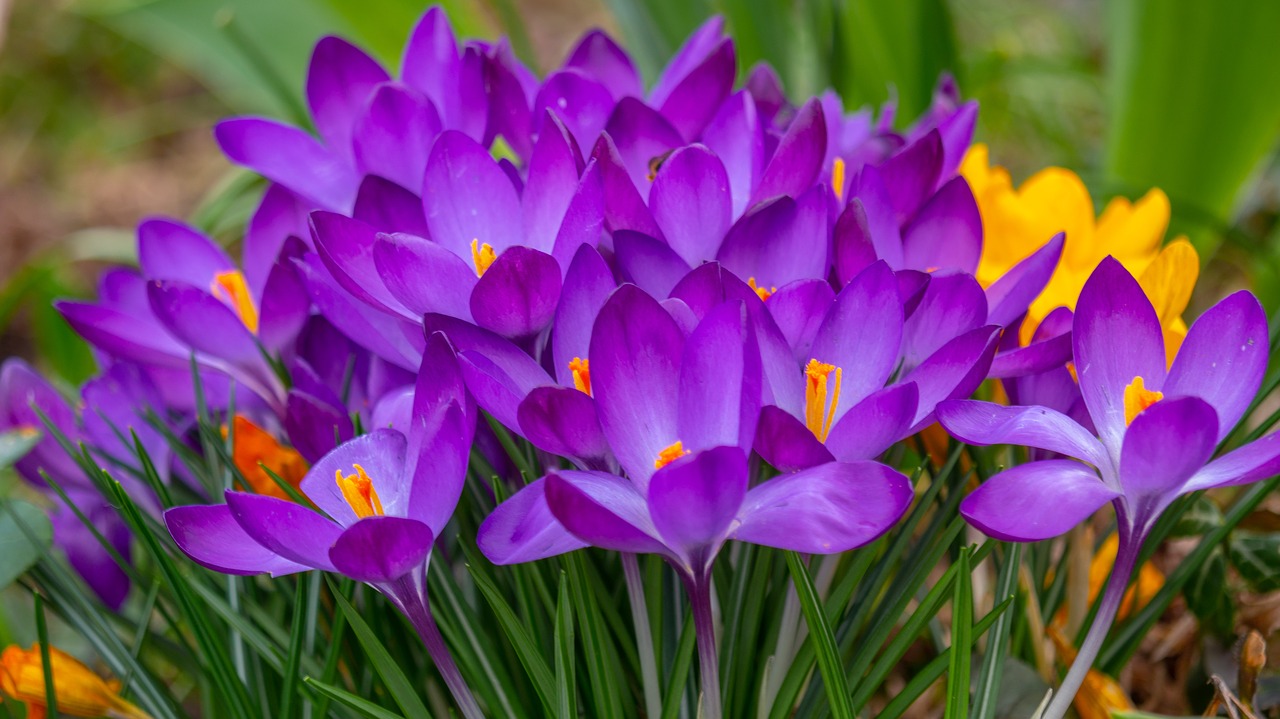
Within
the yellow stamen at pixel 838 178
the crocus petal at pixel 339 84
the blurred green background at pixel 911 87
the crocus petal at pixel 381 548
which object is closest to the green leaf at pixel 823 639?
the crocus petal at pixel 381 548

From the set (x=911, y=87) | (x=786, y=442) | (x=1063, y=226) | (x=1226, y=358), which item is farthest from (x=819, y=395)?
(x=911, y=87)

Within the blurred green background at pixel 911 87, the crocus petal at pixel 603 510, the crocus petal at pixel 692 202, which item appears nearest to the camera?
the crocus petal at pixel 603 510

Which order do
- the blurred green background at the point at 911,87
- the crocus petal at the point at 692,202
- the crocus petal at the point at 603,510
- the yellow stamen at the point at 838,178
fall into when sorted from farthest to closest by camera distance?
the blurred green background at the point at 911,87 < the yellow stamen at the point at 838,178 < the crocus petal at the point at 692,202 < the crocus petal at the point at 603,510

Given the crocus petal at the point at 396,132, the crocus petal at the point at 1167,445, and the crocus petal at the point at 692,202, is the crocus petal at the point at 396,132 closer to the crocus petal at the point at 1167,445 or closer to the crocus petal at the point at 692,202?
the crocus petal at the point at 692,202

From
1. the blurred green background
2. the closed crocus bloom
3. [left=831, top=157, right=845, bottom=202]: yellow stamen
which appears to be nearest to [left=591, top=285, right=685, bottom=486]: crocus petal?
[left=831, top=157, right=845, bottom=202]: yellow stamen

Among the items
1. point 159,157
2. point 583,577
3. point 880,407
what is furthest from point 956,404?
point 159,157
